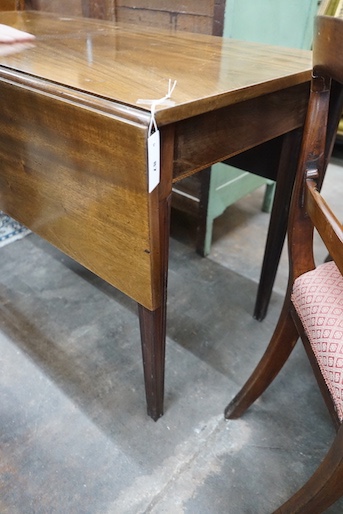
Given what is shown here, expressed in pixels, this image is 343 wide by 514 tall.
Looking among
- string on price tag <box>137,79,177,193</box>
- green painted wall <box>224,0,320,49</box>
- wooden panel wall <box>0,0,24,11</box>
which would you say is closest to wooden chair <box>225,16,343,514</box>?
string on price tag <box>137,79,177,193</box>

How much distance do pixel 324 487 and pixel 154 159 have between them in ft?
1.82

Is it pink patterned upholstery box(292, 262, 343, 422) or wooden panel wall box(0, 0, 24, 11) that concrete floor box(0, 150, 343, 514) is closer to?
pink patterned upholstery box(292, 262, 343, 422)

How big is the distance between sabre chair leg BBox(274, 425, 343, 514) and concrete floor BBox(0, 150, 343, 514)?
0.66 feet

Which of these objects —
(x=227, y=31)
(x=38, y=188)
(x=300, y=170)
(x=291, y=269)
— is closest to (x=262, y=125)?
(x=300, y=170)

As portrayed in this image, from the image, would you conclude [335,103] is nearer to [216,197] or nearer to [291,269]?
[291,269]

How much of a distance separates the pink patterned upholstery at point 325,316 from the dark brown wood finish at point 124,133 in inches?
9.7

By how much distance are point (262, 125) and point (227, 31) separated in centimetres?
61

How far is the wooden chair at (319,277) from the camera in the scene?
1.71 ft

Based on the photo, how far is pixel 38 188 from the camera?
811mm

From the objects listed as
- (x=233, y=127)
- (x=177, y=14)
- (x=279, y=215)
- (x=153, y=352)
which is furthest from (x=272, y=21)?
(x=153, y=352)

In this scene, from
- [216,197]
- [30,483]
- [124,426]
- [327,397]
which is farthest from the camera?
[216,197]

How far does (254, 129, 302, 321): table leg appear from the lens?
95 cm

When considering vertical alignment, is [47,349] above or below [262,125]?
below

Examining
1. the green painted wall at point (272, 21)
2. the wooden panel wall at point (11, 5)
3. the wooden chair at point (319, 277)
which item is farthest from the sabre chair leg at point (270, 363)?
the wooden panel wall at point (11, 5)
